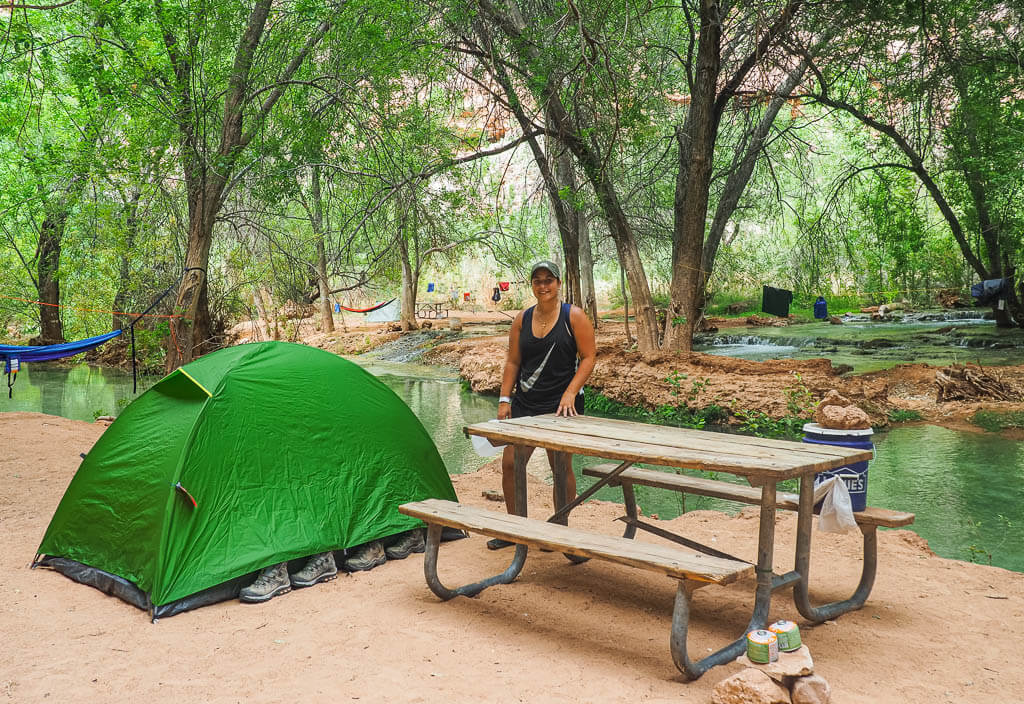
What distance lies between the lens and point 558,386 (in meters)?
3.95

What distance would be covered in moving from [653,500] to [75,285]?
12.8m

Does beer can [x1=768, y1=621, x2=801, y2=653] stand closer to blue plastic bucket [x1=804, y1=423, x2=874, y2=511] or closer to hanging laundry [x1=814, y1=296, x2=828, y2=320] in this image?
blue plastic bucket [x1=804, y1=423, x2=874, y2=511]

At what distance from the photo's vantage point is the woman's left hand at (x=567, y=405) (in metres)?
3.83

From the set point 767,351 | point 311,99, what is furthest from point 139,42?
point 767,351

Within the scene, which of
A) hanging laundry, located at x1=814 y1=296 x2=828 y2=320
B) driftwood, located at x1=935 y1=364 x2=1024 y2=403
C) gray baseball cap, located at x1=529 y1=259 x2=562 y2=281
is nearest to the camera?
gray baseball cap, located at x1=529 y1=259 x2=562 y2=281

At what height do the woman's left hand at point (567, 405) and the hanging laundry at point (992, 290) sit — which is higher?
the hanging laundry at point (992, 290)

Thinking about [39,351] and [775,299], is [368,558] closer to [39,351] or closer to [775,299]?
[39,351]

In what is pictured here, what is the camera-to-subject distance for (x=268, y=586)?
138 inches

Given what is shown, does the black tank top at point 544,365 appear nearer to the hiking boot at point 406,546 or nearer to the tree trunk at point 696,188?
the hiking boot at point 406,546

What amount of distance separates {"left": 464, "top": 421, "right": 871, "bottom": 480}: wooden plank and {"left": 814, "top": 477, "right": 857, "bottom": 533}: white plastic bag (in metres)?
0.18

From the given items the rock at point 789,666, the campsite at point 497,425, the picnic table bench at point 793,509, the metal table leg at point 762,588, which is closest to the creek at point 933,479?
the campsite at point 497,425

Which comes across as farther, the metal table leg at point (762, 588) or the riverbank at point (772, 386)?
the riverbank at point (772, 386)

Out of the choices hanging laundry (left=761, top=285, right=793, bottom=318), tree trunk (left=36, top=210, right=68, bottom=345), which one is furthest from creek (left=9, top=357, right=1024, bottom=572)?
hanging laundry (left=761, top=285, right=793, bottom=318)

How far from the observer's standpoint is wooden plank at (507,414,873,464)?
290cm
